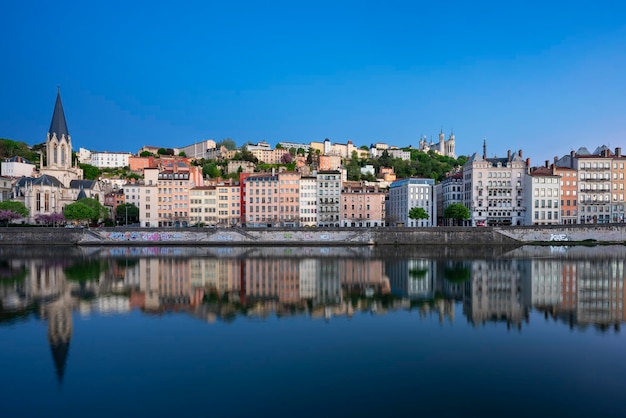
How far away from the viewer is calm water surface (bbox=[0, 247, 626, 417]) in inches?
504

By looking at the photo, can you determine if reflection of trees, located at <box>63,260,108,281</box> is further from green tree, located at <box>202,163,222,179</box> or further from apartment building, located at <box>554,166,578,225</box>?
green tree, located at <box>202,163,222,179</box>

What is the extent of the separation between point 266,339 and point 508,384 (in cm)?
846

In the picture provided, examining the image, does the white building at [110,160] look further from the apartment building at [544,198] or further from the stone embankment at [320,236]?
the apartment building at [544,198]

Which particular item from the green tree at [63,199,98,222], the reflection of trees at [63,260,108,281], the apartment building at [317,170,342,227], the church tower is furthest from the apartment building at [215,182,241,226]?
the reflection of trees at [63,260,108,281]

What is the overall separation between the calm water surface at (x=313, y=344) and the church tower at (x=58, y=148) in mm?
64370

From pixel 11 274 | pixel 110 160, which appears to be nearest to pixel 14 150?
pixel 110 160

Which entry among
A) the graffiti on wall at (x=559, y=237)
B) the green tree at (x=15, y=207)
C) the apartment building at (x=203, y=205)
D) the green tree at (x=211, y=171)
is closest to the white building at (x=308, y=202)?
the apartment building at (x=203, y=205)

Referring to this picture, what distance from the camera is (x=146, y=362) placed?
632 inches

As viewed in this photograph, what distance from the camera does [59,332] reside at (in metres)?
19.8

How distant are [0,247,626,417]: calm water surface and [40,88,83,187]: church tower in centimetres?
6437

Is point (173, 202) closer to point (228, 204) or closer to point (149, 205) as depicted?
point (149, 205)

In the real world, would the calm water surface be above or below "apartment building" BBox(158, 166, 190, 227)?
below

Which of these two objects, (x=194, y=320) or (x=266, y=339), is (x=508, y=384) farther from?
(x=194, y=320)

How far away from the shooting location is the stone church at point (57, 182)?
8456 cm
